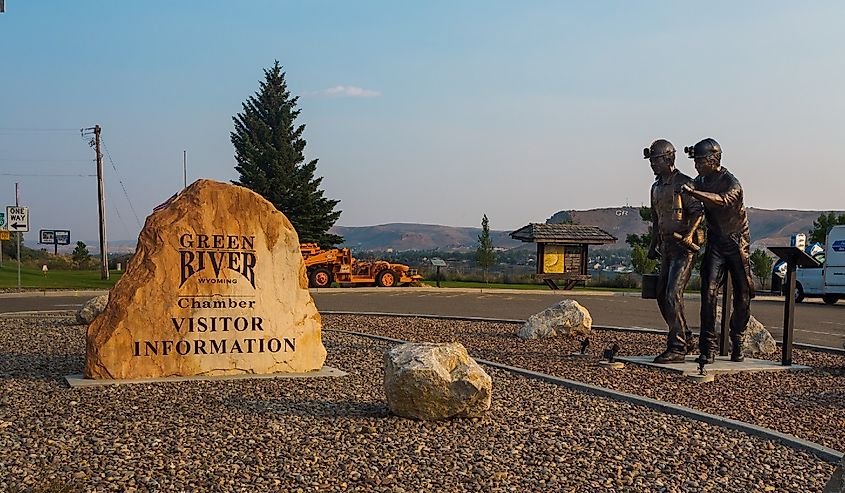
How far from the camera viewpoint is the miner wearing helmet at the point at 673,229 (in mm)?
9922

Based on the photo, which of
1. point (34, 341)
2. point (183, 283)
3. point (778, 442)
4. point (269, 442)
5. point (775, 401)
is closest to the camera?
point (269, 442)

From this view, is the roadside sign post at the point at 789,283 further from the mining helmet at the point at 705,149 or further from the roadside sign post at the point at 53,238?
the roadside sign post at the point at 53,238

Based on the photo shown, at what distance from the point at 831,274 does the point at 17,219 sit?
2499 cm

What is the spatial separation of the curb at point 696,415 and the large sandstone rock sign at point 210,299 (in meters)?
2.41

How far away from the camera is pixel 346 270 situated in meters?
31.0

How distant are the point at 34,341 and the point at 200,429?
6.49 metres

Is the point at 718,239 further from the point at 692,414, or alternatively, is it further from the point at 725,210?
the point at 692,414

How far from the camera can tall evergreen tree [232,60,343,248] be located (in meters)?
41.4

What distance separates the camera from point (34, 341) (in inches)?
456

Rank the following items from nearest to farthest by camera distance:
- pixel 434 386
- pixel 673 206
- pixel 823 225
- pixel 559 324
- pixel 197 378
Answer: pixel 434 386
pixel 197 378
pixel 673 206
pixel 559 324
pixel 823 225

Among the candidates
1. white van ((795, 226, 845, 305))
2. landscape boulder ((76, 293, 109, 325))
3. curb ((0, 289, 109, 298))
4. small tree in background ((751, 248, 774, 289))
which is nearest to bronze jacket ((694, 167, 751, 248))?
landscape boulder ((76, 293, 109, 325))

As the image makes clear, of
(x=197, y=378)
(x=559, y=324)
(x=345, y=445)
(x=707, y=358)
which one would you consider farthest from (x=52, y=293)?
(x=345, y=445)

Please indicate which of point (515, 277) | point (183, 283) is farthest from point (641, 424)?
point (515, 277)

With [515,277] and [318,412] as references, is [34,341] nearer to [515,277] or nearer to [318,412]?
[318,412]
